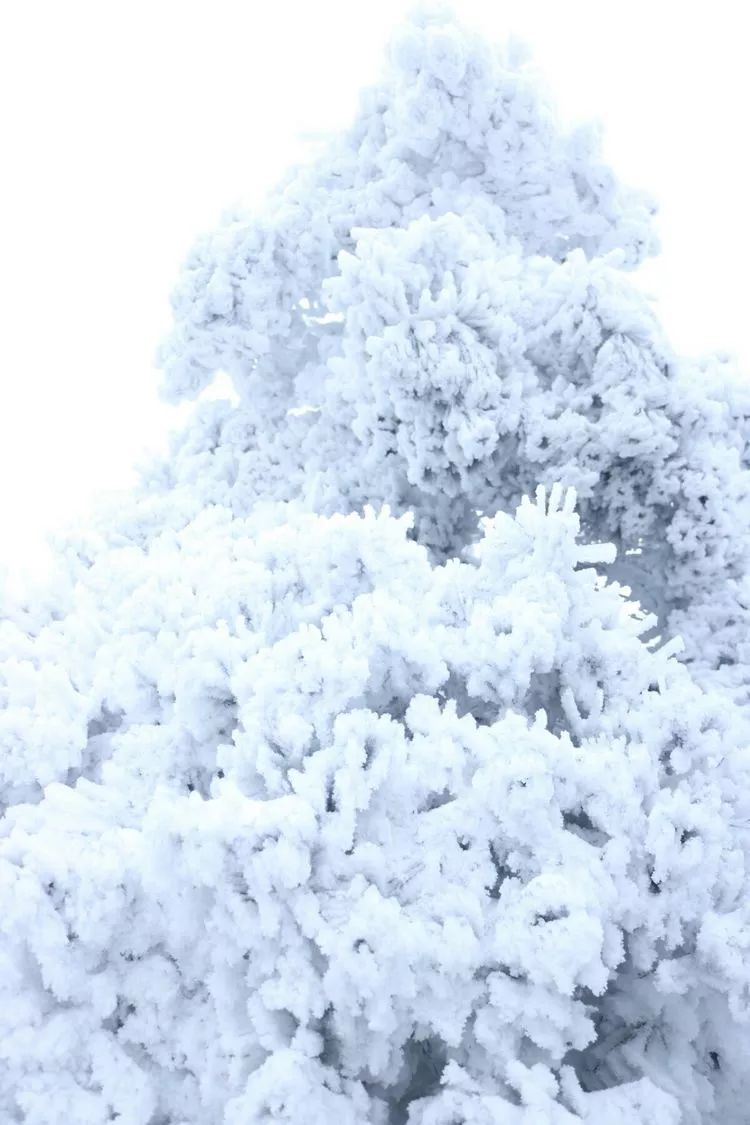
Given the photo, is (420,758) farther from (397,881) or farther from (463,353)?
(463,353)

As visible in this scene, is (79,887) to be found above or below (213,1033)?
above

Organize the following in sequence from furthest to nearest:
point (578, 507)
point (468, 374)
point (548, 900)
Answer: point (578, 507)
point (468, 374)
point (548, 900)

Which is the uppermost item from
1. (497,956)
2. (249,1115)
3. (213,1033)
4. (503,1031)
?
(497,956)

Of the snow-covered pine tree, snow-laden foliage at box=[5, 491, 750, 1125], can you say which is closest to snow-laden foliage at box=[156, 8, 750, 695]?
the snow-covered pine tree

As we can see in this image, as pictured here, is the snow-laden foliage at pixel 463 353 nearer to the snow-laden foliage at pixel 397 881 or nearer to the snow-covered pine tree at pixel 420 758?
the snow-covered pine tree at pixel 420 758

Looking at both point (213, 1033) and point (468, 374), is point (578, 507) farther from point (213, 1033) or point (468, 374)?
point (213, 1033)

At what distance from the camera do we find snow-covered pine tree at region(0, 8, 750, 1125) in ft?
6.39

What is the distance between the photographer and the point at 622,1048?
2191mm

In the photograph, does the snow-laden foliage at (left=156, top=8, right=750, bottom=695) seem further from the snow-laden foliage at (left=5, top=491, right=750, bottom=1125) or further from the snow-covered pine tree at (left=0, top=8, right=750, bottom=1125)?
the snow-laden foliage at (left=5, top=491, right=750, bottom=1125)

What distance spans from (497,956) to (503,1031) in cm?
18

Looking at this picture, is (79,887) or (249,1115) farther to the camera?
(79,887)

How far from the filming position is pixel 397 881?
6.82 feet

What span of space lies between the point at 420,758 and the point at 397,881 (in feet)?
0.97

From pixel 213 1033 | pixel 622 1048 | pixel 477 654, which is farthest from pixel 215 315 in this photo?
pixel 622 1048
